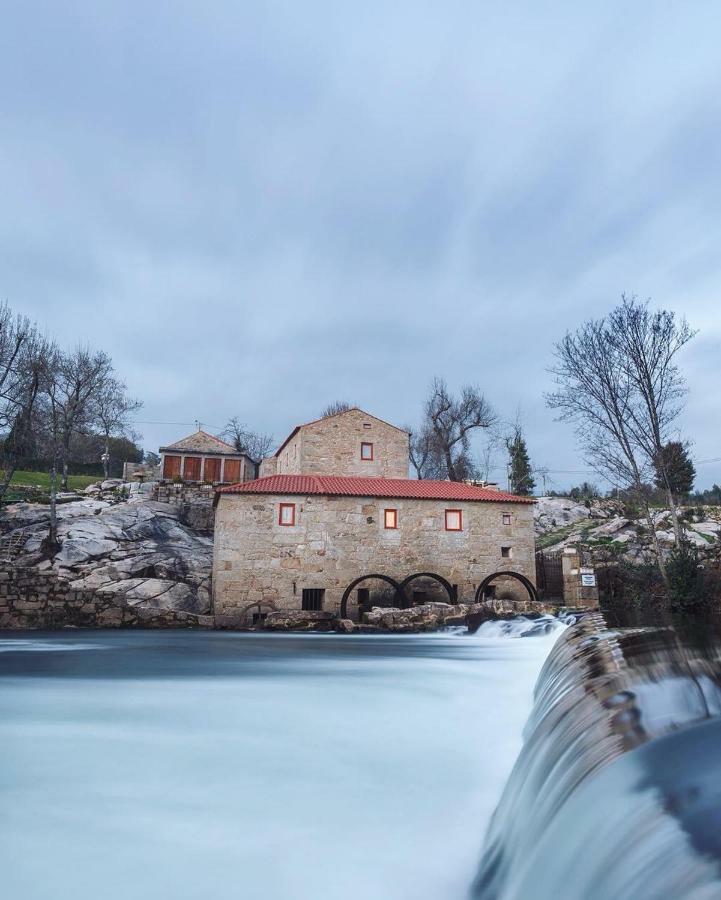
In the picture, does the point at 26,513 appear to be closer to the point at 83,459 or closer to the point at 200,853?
the point at 83,459

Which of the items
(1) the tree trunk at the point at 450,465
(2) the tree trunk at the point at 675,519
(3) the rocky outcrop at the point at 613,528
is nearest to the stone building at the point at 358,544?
(3) the rocky outcrop at the point at 613,528

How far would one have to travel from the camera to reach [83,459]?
4425 centimetres

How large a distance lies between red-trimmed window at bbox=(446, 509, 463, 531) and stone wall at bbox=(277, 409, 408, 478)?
21.6 ft

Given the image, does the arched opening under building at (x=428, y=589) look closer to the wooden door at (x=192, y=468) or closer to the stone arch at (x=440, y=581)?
the stone arch at (x=440, y=581)

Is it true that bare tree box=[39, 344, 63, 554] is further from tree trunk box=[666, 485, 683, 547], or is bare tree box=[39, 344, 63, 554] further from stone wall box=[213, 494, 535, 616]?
tree trunk box=[666, 485, 683, 547]

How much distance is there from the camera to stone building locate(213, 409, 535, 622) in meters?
20.6

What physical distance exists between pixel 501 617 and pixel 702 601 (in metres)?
4.73

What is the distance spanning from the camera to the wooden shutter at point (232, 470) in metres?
35.0

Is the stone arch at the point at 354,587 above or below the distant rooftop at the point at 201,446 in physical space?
below

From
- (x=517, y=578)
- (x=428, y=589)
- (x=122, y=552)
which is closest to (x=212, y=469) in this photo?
(x=122, y=552)

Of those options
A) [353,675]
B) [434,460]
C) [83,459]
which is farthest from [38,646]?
[83,459]

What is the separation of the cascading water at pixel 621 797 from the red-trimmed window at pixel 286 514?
17.9m

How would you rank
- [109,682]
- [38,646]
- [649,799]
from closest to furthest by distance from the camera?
[649,799]
[109,682]
[38,646]

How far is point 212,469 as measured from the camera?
3475 cm
